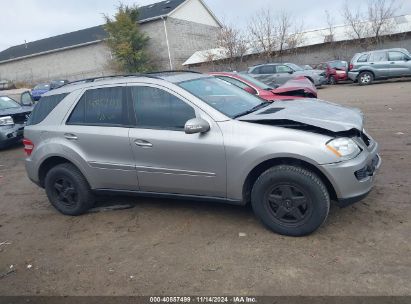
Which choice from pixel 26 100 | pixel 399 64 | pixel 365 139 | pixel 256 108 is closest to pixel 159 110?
pixel 256 108

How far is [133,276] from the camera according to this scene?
345 centimetres

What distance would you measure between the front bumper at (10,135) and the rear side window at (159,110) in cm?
685

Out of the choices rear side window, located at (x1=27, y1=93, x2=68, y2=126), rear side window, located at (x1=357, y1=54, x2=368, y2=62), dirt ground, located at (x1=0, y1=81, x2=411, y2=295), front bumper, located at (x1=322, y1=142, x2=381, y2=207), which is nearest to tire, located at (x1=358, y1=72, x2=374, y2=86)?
rear side window, located at (x1=357, y1=54, x2=368, y2=62)

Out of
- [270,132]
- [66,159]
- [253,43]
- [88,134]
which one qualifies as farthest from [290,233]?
[253,43]

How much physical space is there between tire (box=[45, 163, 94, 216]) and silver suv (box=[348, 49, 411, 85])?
17274 mm

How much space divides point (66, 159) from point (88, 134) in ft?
1.80

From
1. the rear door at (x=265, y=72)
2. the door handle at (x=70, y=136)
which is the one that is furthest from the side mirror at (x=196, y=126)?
the rear door at (x=265, y=72)

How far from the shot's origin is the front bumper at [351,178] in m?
3.52

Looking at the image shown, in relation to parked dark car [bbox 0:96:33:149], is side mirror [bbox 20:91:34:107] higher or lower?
higher

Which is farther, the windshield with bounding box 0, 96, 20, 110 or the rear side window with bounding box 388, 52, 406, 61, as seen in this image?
the rear side window with bounding box 388, 52, 406, 61

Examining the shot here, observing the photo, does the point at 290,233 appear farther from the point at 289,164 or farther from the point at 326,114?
the point at 326,114

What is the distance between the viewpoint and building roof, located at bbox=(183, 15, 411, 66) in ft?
89.5

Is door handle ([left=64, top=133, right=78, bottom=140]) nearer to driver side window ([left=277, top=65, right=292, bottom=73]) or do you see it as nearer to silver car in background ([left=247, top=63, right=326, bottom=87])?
silver car in background ([left=247, top=63, right=326, bottom=87])

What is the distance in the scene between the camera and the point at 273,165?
3.83 metres
